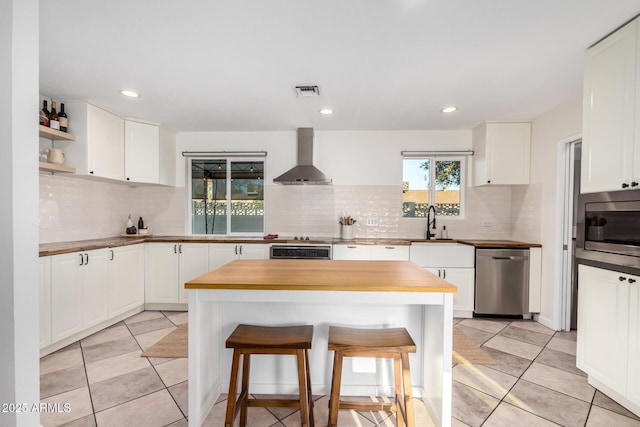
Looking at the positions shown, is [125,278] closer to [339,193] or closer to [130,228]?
[130,228]

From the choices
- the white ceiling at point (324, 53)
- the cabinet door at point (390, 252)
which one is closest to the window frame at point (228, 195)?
the white ceiling at point (324, 53)

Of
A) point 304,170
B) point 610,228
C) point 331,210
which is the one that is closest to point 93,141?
point 304,170

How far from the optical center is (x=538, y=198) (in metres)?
3.54

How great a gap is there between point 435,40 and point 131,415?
3.21m

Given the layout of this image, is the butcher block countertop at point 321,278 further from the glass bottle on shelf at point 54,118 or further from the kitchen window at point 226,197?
the glass bottle on shelf at point 54,118

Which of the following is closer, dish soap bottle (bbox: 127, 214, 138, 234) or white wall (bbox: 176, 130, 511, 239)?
dish soap bottle (bbox: 127, 214, 138, 234)

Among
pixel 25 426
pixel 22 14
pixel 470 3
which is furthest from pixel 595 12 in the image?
pixel 25 426

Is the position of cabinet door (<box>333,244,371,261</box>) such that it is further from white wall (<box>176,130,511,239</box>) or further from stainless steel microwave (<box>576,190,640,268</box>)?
stainless steel microwave (<box>576,190,640,268</box>)

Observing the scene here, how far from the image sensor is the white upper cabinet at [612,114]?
5.88 ft

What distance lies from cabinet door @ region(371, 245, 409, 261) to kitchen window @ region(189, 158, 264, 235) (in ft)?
5.91

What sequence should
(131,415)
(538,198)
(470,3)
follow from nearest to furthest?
(470,3) < (131,415) < (538,198)

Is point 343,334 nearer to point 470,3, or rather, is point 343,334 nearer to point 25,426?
point 25,426

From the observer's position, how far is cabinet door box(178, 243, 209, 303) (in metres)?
3.78

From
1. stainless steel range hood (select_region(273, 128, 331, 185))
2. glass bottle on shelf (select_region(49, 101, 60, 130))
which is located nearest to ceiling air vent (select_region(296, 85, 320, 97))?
stainless steel range hood (select_region(273, 128, 331, 185))
